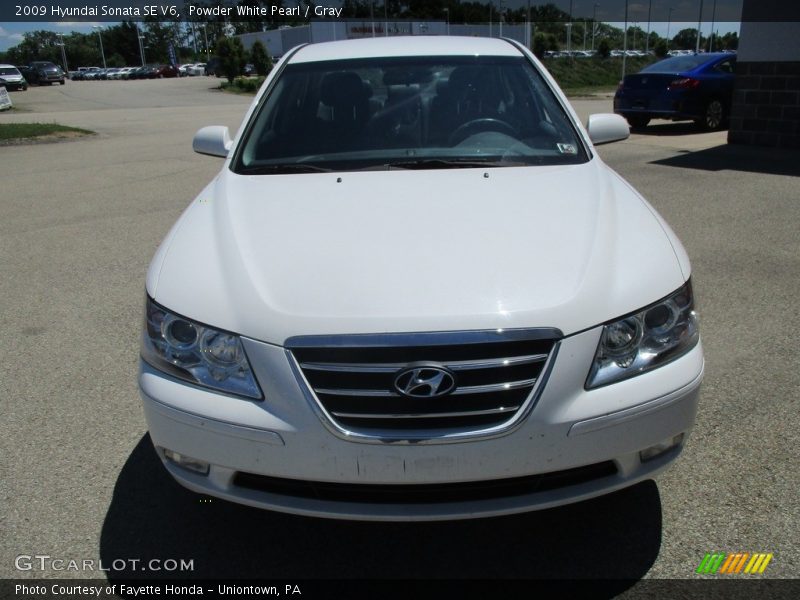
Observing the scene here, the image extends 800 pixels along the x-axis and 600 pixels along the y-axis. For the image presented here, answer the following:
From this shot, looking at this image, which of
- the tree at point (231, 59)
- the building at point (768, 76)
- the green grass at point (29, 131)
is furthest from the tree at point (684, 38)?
the green grass at point (29, 131)

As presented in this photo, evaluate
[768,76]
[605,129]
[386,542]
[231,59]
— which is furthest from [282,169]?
[231,59]

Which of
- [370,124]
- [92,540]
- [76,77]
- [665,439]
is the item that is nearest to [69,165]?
[370,124]

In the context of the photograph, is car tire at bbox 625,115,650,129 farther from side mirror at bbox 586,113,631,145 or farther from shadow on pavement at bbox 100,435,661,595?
shadow on pavement at bbox 100,435,661,595

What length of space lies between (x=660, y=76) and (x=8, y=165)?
11922 mm

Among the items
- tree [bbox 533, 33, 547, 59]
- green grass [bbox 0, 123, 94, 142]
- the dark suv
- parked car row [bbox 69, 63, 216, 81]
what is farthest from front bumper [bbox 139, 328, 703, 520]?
parked car row [bbox 69, 63, 216, 81]

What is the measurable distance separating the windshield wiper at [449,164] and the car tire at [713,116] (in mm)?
12833

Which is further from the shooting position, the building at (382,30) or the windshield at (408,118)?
the building at (382,30)

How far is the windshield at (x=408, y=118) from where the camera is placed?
3334mm

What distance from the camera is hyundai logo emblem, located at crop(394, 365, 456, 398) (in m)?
2.04

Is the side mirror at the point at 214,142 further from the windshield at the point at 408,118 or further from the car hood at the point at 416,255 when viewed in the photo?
the car hood at the point at 416,255

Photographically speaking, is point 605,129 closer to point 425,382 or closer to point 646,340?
point 646,340

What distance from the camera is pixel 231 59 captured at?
157ft

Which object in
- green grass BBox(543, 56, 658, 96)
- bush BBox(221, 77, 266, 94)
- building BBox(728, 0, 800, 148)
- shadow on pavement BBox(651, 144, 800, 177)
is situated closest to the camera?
shadow on pavement BBox(651, 144, 800, 177)

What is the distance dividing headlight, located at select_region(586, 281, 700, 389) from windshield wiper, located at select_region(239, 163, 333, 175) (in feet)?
5.07
